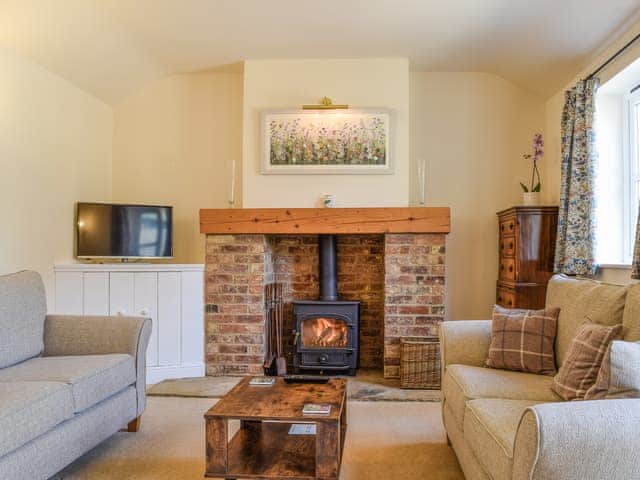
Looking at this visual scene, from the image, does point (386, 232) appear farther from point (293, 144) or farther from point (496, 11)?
point (496, 11)

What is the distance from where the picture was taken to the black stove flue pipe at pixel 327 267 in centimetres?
415

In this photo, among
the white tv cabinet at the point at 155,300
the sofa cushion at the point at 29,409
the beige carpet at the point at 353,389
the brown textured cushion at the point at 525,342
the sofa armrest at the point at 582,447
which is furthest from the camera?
the white tv cabinet at the point at 155,300

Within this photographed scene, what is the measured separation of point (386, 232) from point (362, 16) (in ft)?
5.30

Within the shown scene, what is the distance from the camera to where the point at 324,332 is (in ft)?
13.5

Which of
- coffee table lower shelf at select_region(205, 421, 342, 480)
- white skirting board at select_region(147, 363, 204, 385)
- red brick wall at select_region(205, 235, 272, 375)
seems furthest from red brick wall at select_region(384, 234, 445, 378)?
coffee table lower shelf at select_region(205, 421, 342, 480)

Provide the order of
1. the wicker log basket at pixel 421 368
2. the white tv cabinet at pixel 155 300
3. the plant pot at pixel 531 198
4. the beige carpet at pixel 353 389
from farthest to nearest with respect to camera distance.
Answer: the plant pot at pixel 531 198 → the white tv cabinet at pixel 155 300 → the wicker log basket at pixel 421 368 → the beige carpet at pixel 353 389

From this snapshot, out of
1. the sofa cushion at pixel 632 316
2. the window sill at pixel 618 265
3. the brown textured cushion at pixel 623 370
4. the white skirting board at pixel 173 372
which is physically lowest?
the white skirting board at pixel 173 372

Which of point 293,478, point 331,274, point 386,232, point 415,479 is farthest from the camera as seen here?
point 331,274

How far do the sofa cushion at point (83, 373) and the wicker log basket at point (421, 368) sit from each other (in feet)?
6.47

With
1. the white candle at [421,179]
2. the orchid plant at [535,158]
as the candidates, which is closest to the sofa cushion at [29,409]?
the white candle at [421,179]

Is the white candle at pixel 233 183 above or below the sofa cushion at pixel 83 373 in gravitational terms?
above

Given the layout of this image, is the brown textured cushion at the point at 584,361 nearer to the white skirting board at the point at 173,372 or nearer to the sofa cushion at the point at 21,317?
the sofa cushion at the point at 21,317

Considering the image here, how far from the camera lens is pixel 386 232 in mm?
3895

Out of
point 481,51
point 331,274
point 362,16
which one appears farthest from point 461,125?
point 331,274
